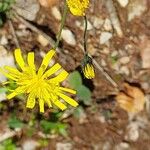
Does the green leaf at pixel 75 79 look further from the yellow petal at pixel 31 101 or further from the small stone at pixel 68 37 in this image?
the yellow petal at pixel 31 101

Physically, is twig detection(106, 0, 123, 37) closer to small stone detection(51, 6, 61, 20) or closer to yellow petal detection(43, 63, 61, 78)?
small stone detection(51, 6, 61, 20)

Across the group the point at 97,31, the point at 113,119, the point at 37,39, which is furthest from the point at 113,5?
the point at 113,119

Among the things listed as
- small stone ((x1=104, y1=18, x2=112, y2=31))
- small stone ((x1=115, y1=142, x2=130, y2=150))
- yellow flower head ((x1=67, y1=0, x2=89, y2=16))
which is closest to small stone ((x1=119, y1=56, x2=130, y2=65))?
small stone ((x1=104, y1=18, x2=112, y2=31))

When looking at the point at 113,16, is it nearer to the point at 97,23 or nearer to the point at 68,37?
the point at 97,23

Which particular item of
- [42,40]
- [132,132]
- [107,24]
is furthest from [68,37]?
[132,132]

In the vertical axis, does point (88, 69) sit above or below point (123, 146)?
above

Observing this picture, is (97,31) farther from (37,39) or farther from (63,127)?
(63,127)
